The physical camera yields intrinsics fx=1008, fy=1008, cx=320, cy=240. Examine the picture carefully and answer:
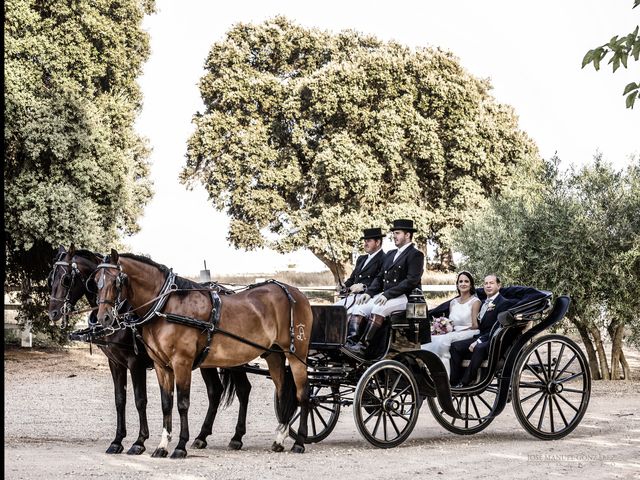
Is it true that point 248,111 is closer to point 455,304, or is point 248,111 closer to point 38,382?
point 38,382

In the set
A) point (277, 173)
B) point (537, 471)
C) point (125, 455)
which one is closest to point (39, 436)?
point (125, 455)

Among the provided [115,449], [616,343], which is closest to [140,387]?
[115,449]

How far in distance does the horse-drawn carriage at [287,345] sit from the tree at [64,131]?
38.3 ft

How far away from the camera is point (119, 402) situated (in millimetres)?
10641

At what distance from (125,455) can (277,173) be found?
86.4ft

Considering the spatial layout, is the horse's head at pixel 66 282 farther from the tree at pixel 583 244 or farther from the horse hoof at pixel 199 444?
the tree at pixel 583 244

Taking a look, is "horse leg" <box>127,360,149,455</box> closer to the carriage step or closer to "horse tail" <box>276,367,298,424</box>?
"horse tail" <box>276,367,298,424</box>

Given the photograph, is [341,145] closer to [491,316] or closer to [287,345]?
[491,316]

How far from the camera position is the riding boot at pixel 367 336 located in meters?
10.9

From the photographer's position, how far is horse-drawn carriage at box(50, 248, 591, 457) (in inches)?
394

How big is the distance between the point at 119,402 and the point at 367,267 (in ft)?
10.4

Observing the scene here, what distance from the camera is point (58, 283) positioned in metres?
10.4

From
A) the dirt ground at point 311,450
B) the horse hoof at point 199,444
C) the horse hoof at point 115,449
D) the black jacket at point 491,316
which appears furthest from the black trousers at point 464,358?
the horse hoof at point 115,449

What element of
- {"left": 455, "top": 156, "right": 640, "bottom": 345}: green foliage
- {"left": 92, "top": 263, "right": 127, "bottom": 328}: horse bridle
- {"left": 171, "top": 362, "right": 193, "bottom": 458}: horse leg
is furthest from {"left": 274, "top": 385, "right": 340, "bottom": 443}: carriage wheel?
{"left": 455, "top": 156, "right": 640, "bottom": 345}: green foliage
